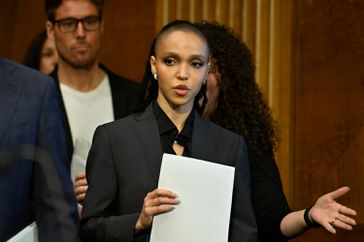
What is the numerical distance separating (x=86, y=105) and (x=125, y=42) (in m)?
1.20

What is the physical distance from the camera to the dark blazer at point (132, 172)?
250 centimetres

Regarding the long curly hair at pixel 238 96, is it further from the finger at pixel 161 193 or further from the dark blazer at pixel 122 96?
the finger at pixel 161 193

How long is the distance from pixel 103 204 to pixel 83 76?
1.21 metres

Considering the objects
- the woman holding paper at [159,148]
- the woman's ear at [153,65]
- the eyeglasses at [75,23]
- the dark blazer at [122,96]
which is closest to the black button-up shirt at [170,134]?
the woman holding paper at [159,148]

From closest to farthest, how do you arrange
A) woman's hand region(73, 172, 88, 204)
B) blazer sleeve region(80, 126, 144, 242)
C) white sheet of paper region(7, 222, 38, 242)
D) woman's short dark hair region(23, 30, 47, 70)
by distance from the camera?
white sheet of paper region(7, 222, 38, 242), blazer sleeve region(80, 126, 144, 242), woman's hand region(73, 172, 88, 204), woman's short dark hair region(23, 30, 47, 70)

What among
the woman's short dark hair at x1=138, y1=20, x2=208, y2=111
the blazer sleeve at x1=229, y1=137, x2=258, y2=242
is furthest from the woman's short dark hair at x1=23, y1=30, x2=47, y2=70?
the blazer sleeve at x1=229, y1=137, x2=258, y2=242

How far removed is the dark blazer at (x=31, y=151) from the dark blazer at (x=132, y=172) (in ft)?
1.11

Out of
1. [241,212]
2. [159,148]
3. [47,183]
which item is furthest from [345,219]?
[47,183]

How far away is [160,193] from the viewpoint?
229cm

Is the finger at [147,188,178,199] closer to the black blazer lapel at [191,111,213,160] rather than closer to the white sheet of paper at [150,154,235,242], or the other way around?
the white sheet of paper at [150,154,235,242]

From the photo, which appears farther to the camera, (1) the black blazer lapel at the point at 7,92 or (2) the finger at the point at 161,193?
(2) the finger at the point at 161,193

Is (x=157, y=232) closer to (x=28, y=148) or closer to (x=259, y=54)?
(x=28, y=148)

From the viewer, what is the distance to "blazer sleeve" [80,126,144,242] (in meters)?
2.44

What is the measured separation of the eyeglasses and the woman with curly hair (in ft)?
1.56
